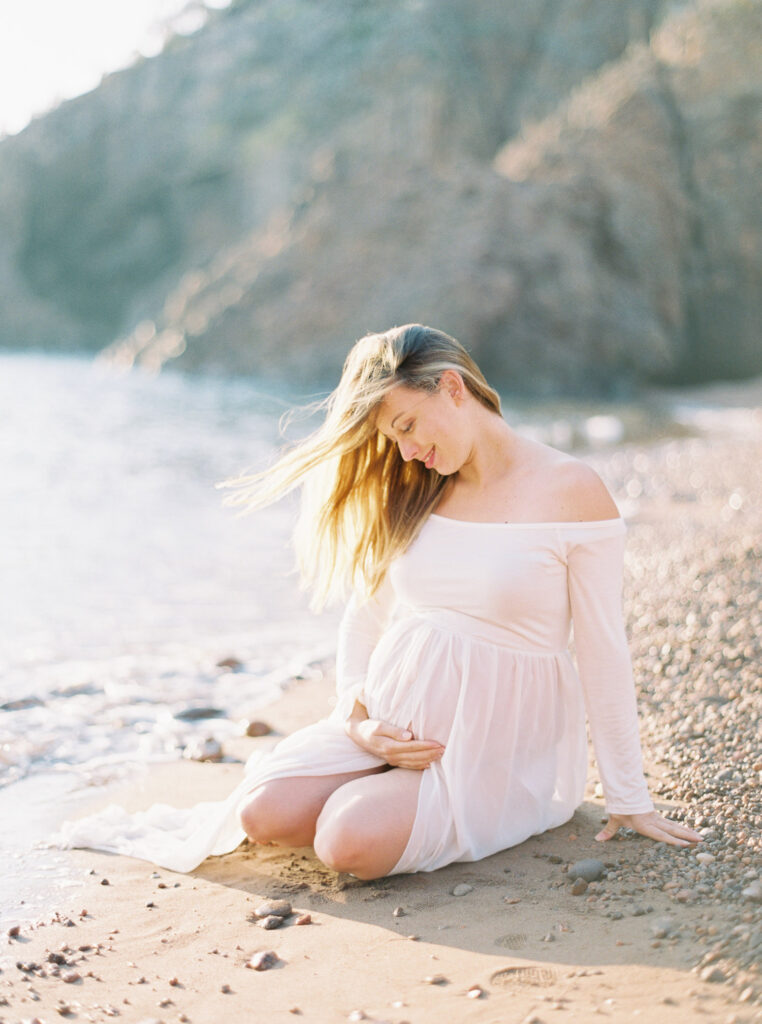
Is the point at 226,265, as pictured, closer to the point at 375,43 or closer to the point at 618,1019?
the point at 375,43

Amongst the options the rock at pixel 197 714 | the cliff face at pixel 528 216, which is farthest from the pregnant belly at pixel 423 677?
the cliff face at pixel 528 216

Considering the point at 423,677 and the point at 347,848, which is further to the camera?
the point at 423,677

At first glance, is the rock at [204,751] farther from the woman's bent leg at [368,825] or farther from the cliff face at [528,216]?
the cliff face at [528,216]

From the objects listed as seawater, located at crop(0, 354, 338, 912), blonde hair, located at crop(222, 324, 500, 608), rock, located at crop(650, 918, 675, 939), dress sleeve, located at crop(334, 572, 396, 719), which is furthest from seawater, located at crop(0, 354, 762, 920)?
rock, located at crop(650, 918, 675, 939)

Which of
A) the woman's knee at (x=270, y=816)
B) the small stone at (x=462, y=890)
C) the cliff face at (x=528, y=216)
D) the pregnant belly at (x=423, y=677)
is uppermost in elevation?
the cliff face at (x=528, y=216)

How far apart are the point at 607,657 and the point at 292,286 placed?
33246mm

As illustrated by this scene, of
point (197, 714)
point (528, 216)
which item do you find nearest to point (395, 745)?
point (197, 714)

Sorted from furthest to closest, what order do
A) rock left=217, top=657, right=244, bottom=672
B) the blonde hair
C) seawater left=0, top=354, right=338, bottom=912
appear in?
rock left=217, top=657, right=244, bottom=672 → seawater left=0, top=354, right=338, bottom=912 → the blonde hair

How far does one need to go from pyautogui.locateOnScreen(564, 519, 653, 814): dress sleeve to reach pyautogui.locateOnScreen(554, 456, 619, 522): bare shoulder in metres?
0.03

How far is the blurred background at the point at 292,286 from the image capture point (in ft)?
21.3

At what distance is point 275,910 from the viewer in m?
2.69

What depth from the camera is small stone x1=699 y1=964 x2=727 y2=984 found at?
6.91 ft

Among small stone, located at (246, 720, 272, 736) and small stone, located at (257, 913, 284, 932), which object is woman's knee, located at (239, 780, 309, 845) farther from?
small stone, located at (246, 720, 272, 736)

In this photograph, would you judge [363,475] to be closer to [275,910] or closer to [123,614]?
[275,910]
